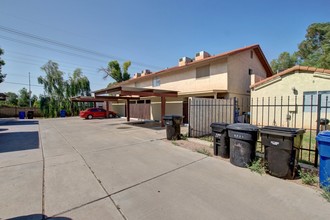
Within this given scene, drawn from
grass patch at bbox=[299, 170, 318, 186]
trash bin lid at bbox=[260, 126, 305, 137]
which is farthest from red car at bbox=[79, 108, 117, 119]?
grass patch at bbox=[299, 170, 318, 186]

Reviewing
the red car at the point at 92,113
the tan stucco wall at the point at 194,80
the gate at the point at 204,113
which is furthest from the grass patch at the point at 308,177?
the red car at the point at 92,113

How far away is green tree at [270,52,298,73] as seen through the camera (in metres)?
31.1

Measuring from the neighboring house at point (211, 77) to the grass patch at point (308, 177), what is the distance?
8.14 m

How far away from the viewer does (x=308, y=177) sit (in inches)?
143

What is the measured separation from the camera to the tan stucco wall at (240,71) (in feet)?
40.6

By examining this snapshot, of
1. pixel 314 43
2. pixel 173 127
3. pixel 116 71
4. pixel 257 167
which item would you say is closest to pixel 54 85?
pixel 116 71

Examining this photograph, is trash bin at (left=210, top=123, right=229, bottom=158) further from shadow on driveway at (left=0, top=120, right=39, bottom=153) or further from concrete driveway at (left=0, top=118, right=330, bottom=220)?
shadow on driveway at (left=0, top=120, right=39, bottom=153)

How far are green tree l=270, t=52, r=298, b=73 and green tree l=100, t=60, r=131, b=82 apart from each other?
104 feet

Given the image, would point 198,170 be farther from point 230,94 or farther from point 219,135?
point 230,94

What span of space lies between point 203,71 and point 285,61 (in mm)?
29258

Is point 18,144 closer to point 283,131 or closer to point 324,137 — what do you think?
point 283,131

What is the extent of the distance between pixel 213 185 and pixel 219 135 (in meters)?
2.19

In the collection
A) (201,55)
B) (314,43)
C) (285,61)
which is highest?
(314,43)

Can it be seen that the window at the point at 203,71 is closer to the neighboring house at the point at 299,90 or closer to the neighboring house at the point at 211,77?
the neighboring house at the point at 211,77
